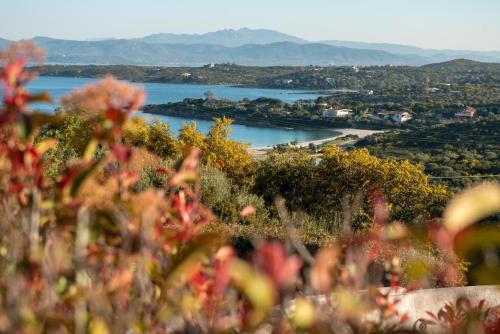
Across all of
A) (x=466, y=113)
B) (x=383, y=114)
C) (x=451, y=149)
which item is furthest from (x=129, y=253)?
(x=383, y=114)

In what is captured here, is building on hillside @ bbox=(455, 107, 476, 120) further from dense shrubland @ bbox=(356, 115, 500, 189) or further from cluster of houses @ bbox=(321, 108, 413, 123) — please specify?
dense shrubland @ bbox=(356, 115, 500, 189)

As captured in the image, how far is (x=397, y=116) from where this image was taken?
53.0 m

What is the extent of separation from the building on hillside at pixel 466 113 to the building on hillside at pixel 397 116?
14.4ft

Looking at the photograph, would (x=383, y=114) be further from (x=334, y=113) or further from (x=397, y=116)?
(x=334, y=113)

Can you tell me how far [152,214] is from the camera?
2.90ft

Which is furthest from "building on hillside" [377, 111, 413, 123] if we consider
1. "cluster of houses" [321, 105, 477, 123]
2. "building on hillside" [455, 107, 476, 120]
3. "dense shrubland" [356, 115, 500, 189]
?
"dense shrubland" [356, 115, 500, 189]

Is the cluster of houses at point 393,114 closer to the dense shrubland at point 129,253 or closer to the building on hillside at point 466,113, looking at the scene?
the building on hillside at point 466,113

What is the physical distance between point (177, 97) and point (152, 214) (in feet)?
239

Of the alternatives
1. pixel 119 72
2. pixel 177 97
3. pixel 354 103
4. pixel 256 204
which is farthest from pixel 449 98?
pixel 256 204

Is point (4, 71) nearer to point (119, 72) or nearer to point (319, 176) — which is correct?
point (319, 176)

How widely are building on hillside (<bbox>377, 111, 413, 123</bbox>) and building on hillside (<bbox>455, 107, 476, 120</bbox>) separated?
4389 mm

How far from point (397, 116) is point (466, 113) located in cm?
625

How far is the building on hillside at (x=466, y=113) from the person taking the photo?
161 ft

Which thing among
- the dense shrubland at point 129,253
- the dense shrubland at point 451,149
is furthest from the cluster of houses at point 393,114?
the dense shrubland at point 129,253
